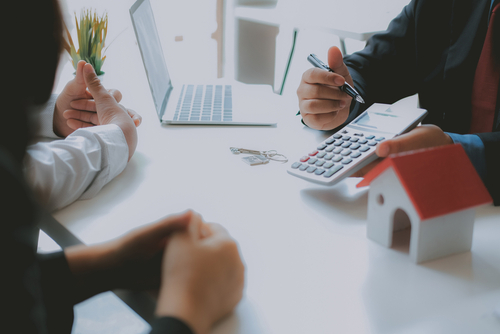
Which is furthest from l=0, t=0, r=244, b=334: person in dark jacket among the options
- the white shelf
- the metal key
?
the white shelf

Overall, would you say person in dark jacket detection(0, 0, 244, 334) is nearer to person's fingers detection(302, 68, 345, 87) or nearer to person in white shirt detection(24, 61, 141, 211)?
person in white shirt detection(24, 61, 141, 211)

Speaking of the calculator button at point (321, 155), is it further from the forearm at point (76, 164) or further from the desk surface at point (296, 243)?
the forearm at point (76, 164)

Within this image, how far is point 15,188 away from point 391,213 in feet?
1.27

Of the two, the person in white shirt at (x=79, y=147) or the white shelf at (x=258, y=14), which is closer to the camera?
the person in white shirt at (x=79, y=147)

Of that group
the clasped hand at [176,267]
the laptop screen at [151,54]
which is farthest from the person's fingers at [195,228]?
the laptop screen at [151,54]

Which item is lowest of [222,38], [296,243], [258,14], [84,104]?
A: [296,243]

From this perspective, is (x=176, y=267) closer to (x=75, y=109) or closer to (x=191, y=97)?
(x=75, y=109)

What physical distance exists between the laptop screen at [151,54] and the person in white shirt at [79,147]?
109mm

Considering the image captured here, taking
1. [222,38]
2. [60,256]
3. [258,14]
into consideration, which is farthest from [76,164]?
[222,38]

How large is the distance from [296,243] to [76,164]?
14.7 inches

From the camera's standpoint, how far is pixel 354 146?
2.15ft

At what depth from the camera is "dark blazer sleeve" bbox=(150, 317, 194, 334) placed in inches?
12.5

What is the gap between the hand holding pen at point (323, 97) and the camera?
78 centimetres

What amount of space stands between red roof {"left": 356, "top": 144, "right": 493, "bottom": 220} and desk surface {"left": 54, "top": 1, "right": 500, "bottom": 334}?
→ 72 millimetres
